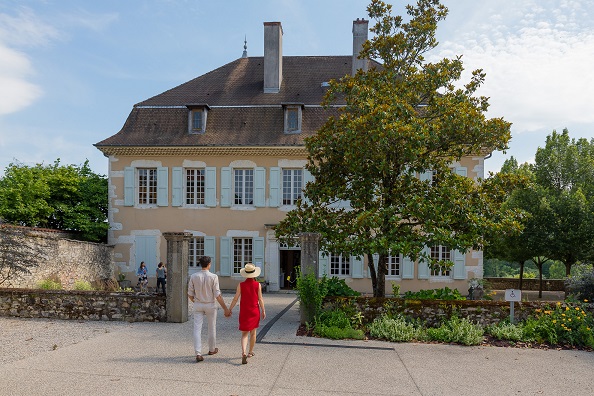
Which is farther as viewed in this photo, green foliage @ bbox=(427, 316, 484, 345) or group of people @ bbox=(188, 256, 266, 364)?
green foliage @ bbox=(427, 316, 484, 345)

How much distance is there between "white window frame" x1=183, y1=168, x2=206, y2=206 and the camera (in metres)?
20.5

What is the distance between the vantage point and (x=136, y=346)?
826cm

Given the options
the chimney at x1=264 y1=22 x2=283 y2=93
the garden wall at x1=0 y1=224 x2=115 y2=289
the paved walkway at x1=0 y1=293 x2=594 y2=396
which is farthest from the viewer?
the chimney at x1=264 y1=22 x2=283 y2=93

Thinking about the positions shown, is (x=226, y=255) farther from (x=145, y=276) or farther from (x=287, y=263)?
(x=145, y=276)

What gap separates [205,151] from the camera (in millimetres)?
20391

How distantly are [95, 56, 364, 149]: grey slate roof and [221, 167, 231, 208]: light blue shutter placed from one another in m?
1.12

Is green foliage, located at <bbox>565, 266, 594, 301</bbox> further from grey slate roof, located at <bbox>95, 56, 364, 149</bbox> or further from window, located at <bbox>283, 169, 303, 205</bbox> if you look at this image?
grey slate roof, located at <bbox>95, 56, 364, 149</bbox>

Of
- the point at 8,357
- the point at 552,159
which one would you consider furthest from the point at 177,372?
the point at 552,159

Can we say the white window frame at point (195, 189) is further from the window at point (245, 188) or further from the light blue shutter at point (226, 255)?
the light blue shutter at point (226, 255)

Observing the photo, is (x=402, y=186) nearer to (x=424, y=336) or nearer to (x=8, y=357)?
(x=424, y=336)

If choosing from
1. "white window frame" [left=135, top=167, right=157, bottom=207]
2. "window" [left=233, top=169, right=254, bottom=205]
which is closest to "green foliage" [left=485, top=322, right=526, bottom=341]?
"window" [left=233, top=169, right=254, bottom=205]

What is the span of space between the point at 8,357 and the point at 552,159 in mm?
23432

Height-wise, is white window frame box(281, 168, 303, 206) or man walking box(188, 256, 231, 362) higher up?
white window frame box(281, 168, 303, 206)

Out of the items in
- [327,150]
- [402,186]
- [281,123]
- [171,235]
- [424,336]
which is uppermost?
[281,123]
